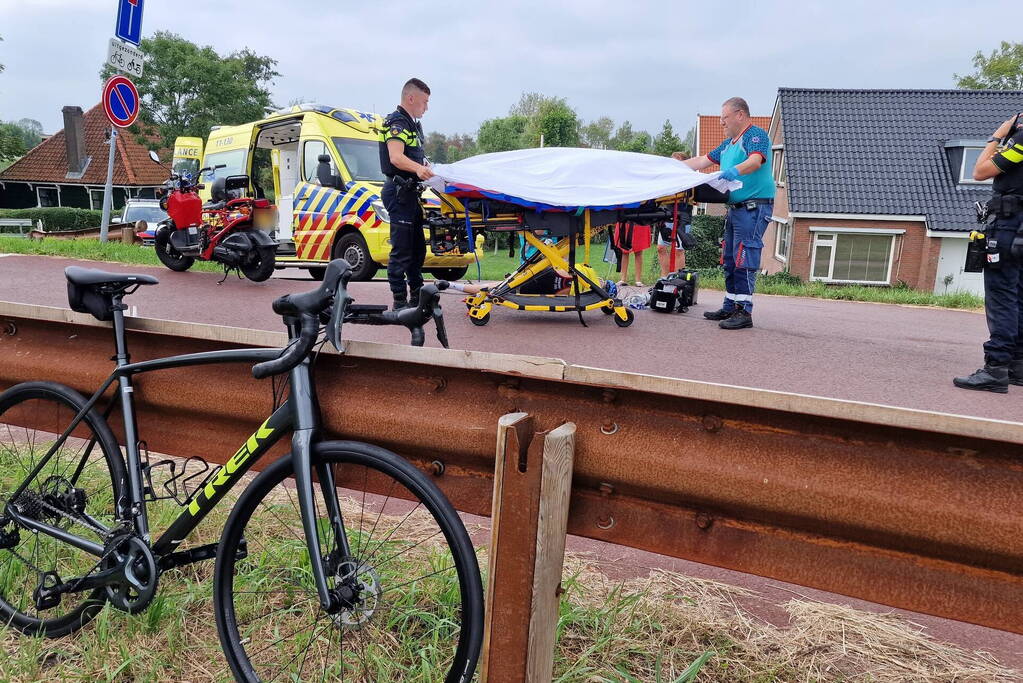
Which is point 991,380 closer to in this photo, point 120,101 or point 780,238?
point 120,101

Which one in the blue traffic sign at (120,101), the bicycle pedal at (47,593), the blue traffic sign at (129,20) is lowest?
the bicycle pedal at (47,593)

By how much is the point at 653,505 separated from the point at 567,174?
23.3 ft

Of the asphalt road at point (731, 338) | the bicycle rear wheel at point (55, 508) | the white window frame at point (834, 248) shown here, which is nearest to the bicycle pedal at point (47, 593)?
the bicycle rear wheel at point (55, 508)

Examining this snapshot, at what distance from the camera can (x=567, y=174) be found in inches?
347

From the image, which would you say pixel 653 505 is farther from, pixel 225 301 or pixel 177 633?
pixel 225 301

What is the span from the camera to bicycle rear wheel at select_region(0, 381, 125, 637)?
284 cm

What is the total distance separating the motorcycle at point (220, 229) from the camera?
12312 mm

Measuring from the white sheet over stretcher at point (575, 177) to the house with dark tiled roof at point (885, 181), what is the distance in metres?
27.3

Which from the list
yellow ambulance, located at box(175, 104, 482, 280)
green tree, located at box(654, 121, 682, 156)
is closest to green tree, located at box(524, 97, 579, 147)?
green tree, located at box(654, 121, 682, 156)

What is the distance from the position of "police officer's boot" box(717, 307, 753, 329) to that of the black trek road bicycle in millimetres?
6714

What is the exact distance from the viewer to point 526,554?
77.5 inches

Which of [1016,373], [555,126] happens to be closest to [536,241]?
[1016,373]

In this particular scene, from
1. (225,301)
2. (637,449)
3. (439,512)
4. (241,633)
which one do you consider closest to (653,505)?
(637,449)

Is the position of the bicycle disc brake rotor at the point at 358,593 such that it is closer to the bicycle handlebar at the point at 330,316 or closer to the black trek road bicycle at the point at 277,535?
the black trek road bicycle at the point at 277,535
